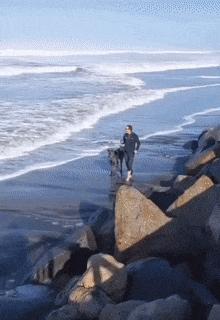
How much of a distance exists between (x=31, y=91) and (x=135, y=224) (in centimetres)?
2352

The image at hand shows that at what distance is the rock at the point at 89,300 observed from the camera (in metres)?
8.91

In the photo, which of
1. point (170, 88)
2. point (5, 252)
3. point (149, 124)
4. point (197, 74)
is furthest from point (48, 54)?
point (5, 252)

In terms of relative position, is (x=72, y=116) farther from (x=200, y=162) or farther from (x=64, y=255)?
(x=64, y=255)

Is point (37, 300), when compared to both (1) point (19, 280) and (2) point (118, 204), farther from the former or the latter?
(2) point (118, 204)

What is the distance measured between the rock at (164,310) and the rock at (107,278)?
1.12 m

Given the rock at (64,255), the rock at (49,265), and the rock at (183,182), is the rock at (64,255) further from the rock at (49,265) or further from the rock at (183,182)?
the rock at (183,182)

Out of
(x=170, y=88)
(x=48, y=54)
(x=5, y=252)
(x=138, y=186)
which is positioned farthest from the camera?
(x=48, y=54)

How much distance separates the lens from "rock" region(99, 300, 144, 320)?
8523mm

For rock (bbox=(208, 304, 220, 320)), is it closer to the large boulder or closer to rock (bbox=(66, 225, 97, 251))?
the large boulder

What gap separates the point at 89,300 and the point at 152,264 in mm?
1193

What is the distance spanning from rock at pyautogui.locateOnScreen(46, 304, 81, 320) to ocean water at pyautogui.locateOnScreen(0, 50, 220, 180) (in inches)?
323

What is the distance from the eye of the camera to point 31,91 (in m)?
33.7

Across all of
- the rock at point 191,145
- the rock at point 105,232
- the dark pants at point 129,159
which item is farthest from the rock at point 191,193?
the rock at point 191,145

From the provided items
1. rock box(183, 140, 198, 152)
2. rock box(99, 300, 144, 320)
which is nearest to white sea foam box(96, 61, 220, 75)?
rock box(183, 140, 198, 152)
